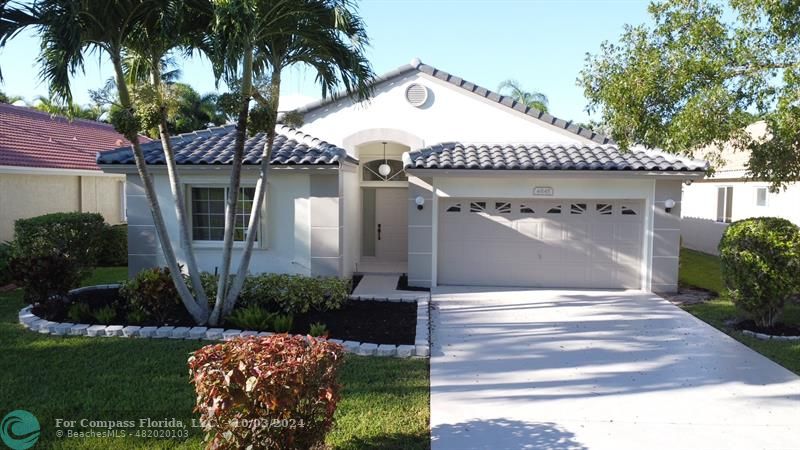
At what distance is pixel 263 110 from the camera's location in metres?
8.84

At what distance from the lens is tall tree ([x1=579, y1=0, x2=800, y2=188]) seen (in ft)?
26.4

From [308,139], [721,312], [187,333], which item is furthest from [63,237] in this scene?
[721,312]

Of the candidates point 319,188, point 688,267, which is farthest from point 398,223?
point 688,267

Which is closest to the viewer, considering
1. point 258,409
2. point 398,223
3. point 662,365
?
point 258,409

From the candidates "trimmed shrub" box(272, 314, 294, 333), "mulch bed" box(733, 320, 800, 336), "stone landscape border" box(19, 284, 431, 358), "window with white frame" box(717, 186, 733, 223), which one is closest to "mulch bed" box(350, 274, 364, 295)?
"trimmed shrub" box(272, 314, 294, 333)

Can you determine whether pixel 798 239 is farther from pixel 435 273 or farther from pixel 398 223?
pixel 398 223

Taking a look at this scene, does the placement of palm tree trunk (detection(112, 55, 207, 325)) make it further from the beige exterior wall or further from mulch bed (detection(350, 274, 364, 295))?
the beige exterior wall

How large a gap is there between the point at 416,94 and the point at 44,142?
1293 centimetres

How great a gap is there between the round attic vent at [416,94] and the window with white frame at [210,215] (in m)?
4.97

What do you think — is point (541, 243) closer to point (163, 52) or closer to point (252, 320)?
point (252, 320)

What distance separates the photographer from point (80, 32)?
7.81 m

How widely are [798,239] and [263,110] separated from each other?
8.91 meters

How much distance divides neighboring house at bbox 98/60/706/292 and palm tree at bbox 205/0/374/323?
2.84 meters

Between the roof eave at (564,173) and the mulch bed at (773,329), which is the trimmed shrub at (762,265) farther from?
the roof eave at (564,173)
